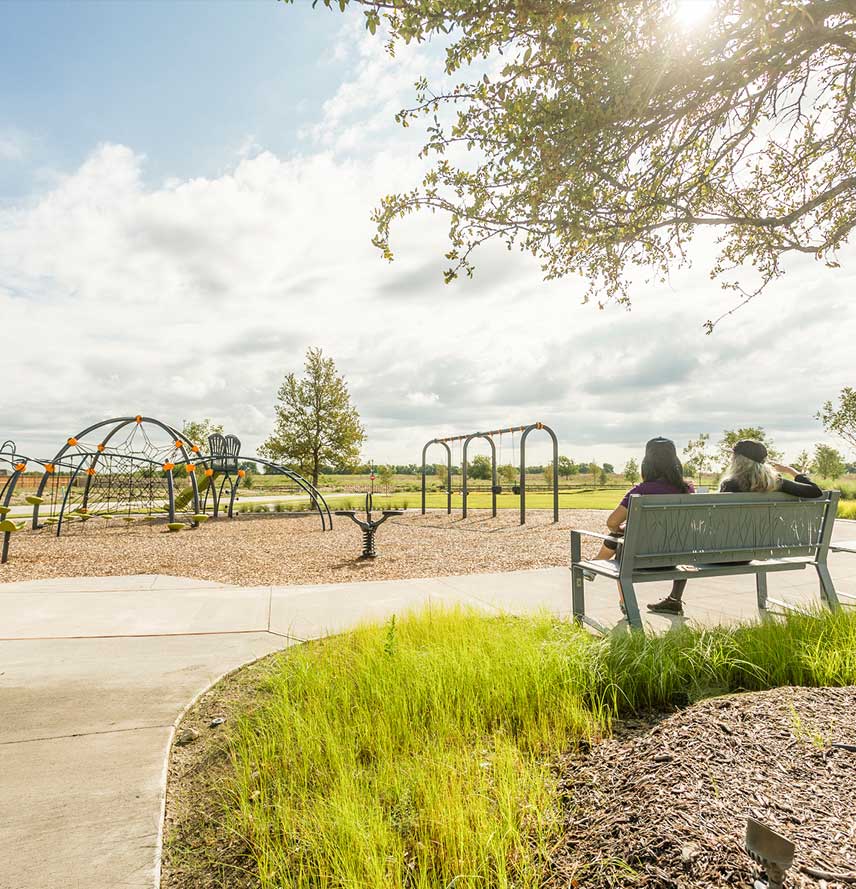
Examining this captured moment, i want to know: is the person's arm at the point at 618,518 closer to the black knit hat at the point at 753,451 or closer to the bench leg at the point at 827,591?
the black knit hat at the point at 753,451

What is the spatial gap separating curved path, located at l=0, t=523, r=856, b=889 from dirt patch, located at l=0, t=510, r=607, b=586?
3.00 ft

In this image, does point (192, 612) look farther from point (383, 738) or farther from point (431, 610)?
point (383, 738)

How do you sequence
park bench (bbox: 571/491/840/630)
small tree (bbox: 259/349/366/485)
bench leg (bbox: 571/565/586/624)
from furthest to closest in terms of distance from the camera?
small tree (bbox: 259/349/366/485), bench leg (bbox: 571/565/586/624), park bench (bbox: 571/491/840/630)

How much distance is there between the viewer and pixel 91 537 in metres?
11.8

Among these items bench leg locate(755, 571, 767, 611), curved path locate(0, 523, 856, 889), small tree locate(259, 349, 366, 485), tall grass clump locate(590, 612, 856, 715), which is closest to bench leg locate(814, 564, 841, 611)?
bench leg locate(755, 571, 767, 611)

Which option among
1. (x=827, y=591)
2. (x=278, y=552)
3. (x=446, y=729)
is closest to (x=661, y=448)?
(x=827, y=591)

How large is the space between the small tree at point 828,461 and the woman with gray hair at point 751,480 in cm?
3853

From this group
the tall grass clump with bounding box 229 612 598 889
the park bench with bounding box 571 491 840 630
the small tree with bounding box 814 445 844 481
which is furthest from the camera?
the small tree with bounding box 814 445 844 481

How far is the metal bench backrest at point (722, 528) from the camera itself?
4.09 meters

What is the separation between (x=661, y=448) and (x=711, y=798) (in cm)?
387

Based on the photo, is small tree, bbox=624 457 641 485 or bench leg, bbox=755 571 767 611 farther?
small tree, bbox=624 457 641 485

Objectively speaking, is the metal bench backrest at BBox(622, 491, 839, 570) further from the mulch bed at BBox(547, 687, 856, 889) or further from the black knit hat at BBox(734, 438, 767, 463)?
the mulch bed at BBox(547, 687, 856, 889)

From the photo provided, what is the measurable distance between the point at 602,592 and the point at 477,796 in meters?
4.35

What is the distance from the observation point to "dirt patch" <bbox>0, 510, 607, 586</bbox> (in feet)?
25.3
